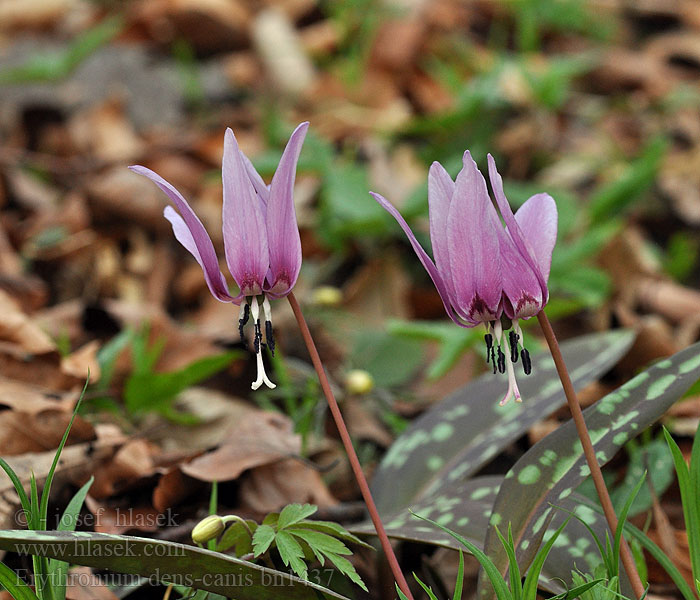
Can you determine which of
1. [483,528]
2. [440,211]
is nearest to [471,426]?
[483,528]

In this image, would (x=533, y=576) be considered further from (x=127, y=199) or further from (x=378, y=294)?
(x=127, y=199)

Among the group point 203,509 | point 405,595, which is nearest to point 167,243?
point 203,509

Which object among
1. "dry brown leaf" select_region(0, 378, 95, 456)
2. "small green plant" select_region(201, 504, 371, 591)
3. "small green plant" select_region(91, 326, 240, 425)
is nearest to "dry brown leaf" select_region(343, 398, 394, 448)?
"small green plant" select_region(91, 326, 240, 425)

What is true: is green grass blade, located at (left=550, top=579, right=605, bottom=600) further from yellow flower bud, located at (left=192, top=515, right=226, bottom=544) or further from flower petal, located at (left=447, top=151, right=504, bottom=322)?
yellow flower bud, located at (left=192, top=515, right=226, bottom=544)

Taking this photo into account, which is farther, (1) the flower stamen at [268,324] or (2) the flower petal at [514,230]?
(1) the flower stamen at [268,324]

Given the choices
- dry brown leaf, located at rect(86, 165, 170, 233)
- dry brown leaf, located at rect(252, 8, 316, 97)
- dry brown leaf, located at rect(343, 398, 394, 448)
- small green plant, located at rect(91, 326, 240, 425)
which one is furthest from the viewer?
dry brown leaf, located at rect(252, 8, 316, 97)

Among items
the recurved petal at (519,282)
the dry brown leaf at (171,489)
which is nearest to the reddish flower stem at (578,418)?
the recurved petal at (519,282)

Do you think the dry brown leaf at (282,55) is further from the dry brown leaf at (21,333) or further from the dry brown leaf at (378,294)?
the dry brown leaf at (21,333)
